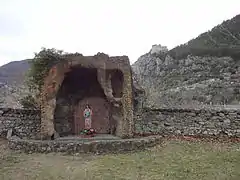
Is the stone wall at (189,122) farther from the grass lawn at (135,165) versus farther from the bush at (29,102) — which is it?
the bush at (29,102)

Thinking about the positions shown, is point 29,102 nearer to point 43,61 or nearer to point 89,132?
point 43,61

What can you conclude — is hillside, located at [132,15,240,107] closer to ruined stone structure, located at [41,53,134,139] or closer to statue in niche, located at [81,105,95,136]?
ruined stone structure, located at [41,53,134,139]

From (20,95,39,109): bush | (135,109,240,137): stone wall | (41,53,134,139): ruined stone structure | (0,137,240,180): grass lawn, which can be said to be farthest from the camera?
(20,95,39,109): bush

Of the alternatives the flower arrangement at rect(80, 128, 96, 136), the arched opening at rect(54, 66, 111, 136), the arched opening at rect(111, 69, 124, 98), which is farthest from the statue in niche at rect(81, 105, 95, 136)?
the arched opening at rect(111, 69, 124, 98)

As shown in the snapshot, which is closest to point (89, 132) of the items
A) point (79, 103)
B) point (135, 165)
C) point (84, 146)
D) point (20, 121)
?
point (79, 103)

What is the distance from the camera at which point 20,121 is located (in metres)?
18.4

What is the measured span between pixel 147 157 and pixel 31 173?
13.5ft

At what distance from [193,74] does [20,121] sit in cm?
2600

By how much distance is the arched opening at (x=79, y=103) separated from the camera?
1819cm

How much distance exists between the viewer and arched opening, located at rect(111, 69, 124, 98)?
57.1 feet

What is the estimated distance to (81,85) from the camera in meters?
19.0

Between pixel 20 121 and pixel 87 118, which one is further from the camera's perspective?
pixel 20 121

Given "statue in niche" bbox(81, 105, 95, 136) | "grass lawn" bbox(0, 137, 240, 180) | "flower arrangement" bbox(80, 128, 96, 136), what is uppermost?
"statue in niche" bbox(81, 105, 95, 136)

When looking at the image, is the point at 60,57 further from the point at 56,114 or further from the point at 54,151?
the point at 54,151
